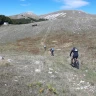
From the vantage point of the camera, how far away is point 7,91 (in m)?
15.5

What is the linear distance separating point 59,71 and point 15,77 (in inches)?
199

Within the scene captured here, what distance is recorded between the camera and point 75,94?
52.5 feet

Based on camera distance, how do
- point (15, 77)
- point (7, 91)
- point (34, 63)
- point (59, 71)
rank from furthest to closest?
point (34, 63)
point (59, 71)
point (15, 77)
point (7, 91)

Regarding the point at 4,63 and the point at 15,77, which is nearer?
the point at 15,77

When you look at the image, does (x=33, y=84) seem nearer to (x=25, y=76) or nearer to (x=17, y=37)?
(x=25, y=76)

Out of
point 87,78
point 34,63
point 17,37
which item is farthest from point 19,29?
point 87,78

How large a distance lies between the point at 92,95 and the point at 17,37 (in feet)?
166

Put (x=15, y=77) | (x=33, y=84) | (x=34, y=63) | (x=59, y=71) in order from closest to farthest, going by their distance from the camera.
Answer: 1. (x=33, y=84)
2. (x=15, y=77)
3. (x=59, y=71)
4. (x=34, y=63)

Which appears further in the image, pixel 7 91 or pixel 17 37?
pixel 17 37

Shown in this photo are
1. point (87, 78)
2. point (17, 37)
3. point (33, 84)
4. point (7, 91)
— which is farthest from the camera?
point (17, 37)

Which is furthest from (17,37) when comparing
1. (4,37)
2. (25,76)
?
(25,76)

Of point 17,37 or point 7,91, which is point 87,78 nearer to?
point 7,91

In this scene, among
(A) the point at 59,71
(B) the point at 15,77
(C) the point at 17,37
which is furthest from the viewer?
(C) the point at 17,37

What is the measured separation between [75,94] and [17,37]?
50511 millimetres
